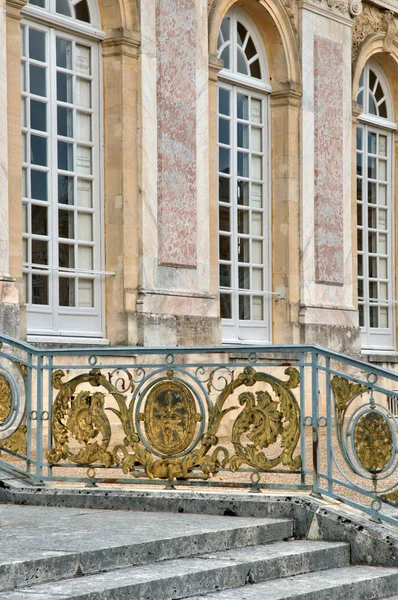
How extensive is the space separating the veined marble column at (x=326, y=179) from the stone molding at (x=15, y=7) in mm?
4592

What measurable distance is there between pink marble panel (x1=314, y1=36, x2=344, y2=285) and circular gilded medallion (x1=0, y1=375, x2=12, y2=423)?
278 inches

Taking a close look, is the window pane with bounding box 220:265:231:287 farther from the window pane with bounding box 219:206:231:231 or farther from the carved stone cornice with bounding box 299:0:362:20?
the carved stone cornice with bounding box 299:0:362:20

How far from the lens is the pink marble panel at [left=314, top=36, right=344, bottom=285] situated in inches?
533

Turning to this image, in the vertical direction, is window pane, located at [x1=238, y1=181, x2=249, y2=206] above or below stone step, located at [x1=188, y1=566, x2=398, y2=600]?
above

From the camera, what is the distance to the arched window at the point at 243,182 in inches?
492

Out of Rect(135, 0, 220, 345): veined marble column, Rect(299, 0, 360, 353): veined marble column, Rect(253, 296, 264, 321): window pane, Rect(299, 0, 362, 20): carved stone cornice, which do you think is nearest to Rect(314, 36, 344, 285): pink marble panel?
Rect(299, 0, 360, 353): veined marble column

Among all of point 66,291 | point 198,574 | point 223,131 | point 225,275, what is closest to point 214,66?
point 223,131

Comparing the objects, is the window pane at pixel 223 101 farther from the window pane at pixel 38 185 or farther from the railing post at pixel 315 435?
the railing post at pixel 315 435

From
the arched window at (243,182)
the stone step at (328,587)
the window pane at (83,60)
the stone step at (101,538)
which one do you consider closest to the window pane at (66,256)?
the window pane at (83,60)

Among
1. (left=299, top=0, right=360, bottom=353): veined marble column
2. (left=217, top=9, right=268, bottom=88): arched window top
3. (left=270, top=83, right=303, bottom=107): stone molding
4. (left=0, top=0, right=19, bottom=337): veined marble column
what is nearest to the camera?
(left=0, top=0, right=19, bottom=337): veined marble column

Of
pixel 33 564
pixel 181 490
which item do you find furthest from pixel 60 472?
pixel 33 564

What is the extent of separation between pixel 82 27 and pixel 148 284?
2471 millimetres

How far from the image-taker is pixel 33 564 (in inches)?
183

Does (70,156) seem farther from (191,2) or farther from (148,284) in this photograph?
(191,2)
